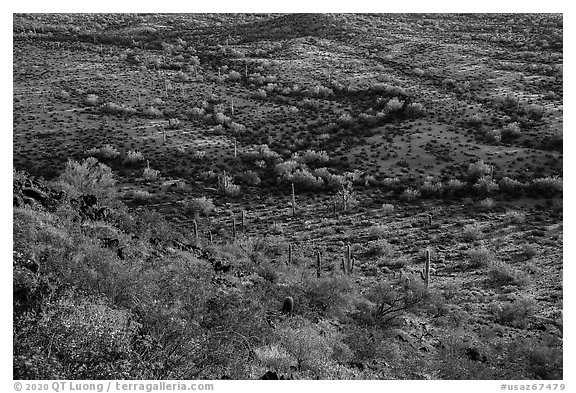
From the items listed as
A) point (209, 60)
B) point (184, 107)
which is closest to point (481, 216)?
point (184, 107)

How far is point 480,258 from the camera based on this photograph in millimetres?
21844

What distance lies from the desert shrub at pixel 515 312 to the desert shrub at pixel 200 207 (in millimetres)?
17235

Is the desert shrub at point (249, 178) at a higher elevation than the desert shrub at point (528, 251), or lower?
higher

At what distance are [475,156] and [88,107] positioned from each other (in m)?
36.3

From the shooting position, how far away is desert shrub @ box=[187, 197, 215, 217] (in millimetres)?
27906

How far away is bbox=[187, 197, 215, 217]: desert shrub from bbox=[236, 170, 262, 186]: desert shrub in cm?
525

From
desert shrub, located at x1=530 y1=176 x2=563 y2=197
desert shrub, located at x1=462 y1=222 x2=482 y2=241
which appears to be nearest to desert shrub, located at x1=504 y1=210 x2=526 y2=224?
desert shrub, located at x1=462 y1=222 x2=482 y2=241


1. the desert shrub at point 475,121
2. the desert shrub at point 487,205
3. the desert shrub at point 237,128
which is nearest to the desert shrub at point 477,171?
the desert shrub at point 487,205

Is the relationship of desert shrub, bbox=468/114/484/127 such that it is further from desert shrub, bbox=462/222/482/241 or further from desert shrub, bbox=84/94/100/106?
desert shrub, bbox=84/94/100/106

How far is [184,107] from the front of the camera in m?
46.4

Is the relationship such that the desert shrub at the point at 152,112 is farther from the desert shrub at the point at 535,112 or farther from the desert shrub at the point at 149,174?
the desert shrub at the point at 535,112

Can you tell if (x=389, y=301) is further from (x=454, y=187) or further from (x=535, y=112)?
(x=535, y=112)

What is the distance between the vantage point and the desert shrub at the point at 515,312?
1591cm

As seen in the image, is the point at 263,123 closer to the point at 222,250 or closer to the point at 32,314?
the point at 222,250
